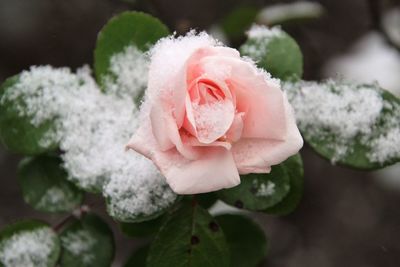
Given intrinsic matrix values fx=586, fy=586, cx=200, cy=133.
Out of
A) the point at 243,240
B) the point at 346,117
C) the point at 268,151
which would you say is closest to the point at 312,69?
the point at 243,240

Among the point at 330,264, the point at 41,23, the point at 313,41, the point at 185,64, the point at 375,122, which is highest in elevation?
the point at 185,64

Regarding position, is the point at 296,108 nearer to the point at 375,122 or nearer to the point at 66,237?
the point at 375,122

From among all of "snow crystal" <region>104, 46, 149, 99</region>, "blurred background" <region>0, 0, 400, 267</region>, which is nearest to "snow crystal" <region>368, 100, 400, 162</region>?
"snow crystal" <region>104, 46, 149, 99</region>

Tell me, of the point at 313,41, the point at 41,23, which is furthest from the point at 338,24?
the point at 41,23

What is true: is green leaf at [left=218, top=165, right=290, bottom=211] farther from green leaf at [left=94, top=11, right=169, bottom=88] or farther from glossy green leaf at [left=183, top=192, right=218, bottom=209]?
green leaf at [left=94, top=11, right=169, bottom=88]

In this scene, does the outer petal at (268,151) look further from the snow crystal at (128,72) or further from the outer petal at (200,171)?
the snow crystal at (128,72)

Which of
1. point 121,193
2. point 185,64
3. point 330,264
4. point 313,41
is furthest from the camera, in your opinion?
point 313,41

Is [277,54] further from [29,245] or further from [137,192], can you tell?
[29,245]

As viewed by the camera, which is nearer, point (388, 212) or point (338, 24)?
point (388, 212)
